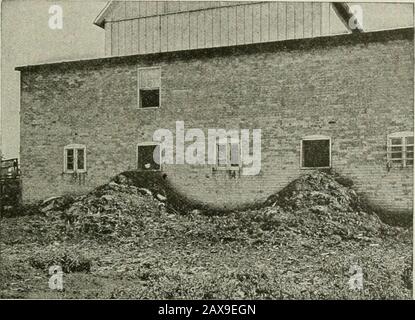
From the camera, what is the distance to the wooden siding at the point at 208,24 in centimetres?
819

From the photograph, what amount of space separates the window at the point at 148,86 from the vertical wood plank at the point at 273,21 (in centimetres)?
192

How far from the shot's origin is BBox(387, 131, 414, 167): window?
7430mm

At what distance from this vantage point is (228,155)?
24.7 feet

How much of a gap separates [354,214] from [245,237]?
63.7 inches

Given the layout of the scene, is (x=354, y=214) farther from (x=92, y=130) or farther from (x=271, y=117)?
(x=92, y=130)

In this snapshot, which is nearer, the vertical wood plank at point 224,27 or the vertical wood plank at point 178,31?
the vertical wood plank at point 224,27

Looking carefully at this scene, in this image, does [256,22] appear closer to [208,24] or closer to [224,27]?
[224,27]

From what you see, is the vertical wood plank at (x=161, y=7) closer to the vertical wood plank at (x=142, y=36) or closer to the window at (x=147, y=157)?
the vertical wood plank at (x=142, y=36)

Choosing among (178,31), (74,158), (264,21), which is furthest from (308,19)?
(74,158)

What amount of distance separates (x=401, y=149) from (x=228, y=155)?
2.48 meters

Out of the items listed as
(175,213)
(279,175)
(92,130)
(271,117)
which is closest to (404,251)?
(279,175)

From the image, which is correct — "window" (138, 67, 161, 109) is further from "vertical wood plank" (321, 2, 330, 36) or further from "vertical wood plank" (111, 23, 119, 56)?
"vertical wood plank" (321, 2, 330, 36)

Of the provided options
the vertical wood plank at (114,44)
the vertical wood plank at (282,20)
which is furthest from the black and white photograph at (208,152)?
the vertical wood plank at (114,44)

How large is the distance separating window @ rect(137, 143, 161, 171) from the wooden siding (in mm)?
1699
